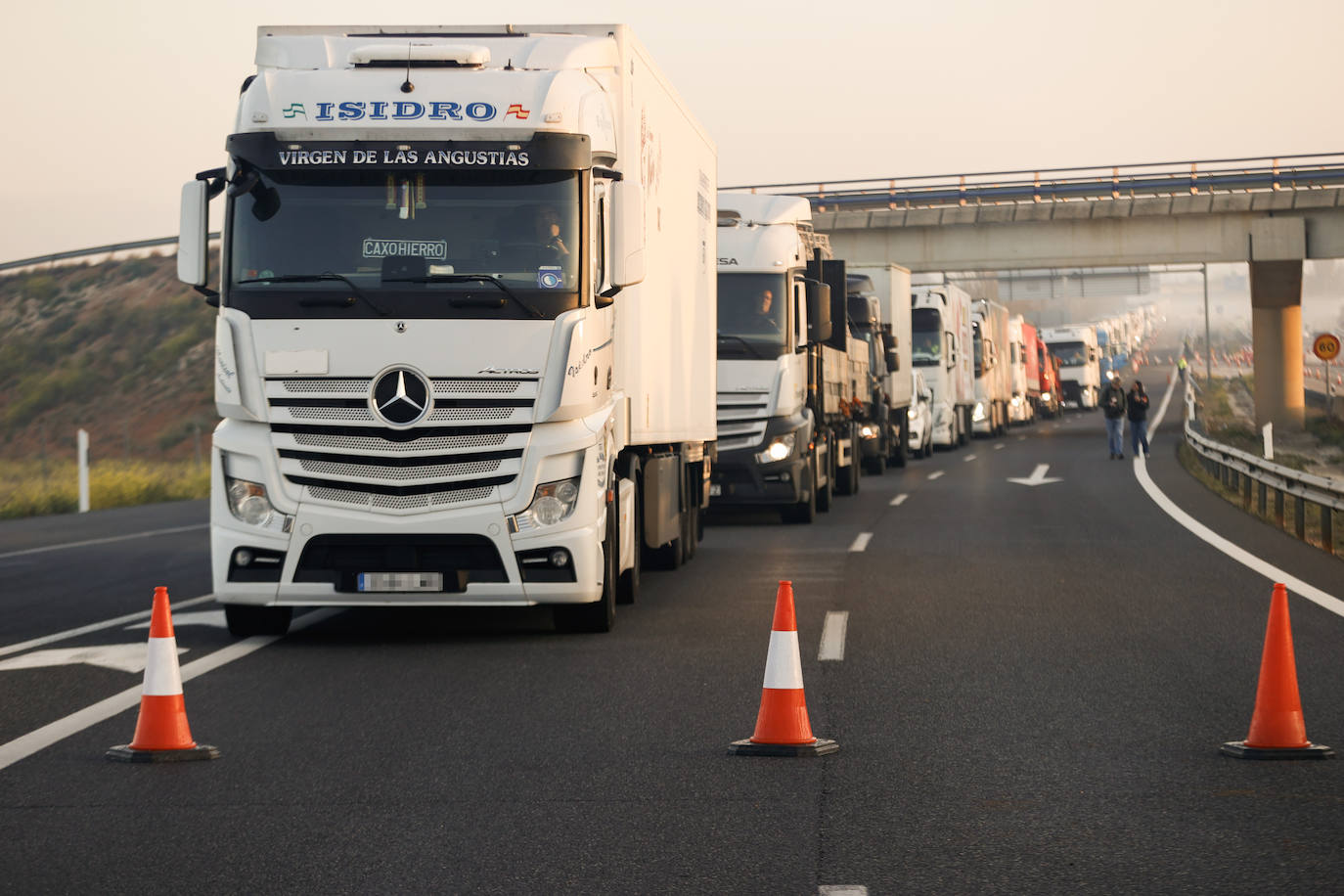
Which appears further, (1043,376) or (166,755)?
(1043,376)

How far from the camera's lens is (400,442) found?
34.8ft

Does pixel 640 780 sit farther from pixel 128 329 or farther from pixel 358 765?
pixel 128 329

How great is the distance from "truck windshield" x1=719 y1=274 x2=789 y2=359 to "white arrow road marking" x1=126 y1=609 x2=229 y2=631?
891 centimetres

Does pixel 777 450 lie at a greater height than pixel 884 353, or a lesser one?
lesser

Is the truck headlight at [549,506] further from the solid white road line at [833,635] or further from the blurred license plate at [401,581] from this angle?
the solid white road line at [833,635]

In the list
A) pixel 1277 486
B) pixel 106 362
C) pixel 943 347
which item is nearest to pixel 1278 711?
pixel 1277 486

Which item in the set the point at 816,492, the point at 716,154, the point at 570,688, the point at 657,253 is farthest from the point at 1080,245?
the point at 570,688

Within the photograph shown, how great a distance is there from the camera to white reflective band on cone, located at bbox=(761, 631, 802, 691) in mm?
7535

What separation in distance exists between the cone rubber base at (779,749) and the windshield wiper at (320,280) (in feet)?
13.3

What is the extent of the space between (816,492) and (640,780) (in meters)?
16.0

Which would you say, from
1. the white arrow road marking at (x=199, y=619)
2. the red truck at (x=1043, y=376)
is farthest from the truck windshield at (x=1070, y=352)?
the white arrow road marking at (x=199, y=619)

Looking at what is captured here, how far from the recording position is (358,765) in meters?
7.37

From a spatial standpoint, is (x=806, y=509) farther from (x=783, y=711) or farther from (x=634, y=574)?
(x=783, y=711)

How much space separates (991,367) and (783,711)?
1782 inches
